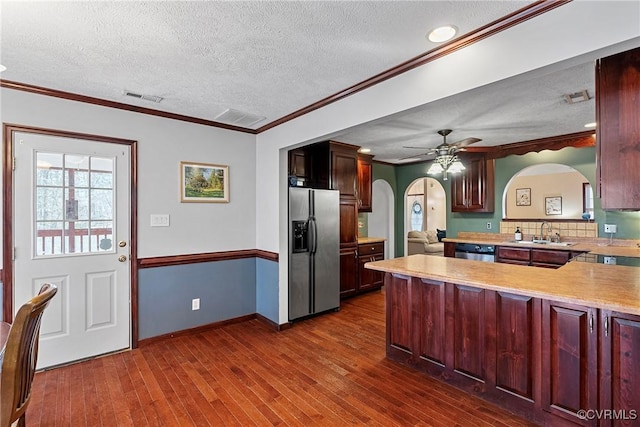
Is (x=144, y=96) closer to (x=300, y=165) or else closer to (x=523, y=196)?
(x=300, y=165)

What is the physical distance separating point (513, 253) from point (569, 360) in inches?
120

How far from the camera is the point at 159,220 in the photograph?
11.1 ft

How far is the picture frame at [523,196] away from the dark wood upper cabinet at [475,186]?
2.96 m

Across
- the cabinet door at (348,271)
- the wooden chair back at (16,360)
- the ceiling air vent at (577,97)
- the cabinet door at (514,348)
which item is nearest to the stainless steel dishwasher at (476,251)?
the cabinet door at (348,271)

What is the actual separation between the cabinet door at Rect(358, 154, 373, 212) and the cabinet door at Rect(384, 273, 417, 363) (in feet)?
8.95

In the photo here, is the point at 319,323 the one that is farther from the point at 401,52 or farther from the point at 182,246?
the point at 401,52

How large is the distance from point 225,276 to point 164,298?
2.31 ft

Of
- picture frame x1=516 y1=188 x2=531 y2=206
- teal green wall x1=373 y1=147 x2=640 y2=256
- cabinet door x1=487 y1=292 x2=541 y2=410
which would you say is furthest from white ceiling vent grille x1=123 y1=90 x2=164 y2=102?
picture frame x1=516 y1=188 x2=531 y2=206

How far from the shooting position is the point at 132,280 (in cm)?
322

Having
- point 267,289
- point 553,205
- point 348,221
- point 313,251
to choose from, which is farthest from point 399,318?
point 553,205

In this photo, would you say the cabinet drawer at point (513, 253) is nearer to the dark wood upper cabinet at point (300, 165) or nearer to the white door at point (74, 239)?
the dark wood upper cabinet at point (300, 165)

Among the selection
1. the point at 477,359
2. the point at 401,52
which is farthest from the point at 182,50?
the point at 477,359

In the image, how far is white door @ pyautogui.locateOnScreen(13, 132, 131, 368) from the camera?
2723mm

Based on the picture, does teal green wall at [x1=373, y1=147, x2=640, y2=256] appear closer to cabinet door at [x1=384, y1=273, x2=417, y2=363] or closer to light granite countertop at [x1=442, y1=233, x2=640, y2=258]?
light granite countertop at [x1=442, y1=233, x2=640, y2=258]
